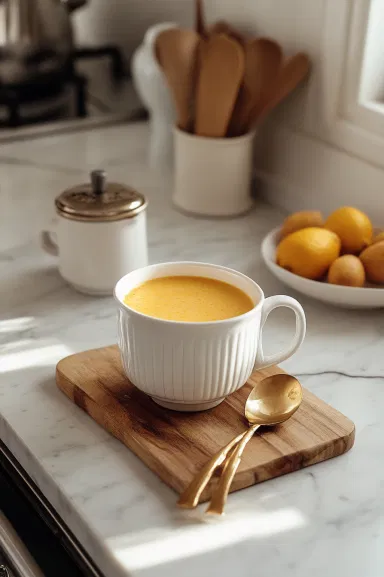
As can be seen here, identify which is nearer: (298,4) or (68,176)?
(298,4)

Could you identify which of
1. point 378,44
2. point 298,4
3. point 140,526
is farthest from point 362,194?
point 140,526

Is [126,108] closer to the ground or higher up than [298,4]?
closer to the ground

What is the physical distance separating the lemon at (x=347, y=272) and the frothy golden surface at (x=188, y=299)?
234mm

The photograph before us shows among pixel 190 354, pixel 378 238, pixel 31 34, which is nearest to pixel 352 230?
pixel 378 238

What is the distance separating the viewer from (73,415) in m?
0.87

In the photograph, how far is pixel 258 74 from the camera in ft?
4.36

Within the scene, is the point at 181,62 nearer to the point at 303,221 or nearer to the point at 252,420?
the point at 303,221

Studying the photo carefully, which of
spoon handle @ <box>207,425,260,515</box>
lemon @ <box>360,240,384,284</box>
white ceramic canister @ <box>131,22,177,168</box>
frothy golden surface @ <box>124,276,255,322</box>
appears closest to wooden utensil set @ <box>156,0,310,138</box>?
white ceramic canister @ <box>131,22,177,168</box>

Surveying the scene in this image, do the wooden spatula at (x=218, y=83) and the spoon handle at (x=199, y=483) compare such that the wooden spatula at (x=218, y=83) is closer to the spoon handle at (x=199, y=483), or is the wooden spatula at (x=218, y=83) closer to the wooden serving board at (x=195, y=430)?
the wooden serving board at (x=195, y=430)

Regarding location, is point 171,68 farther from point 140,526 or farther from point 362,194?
point 140,526

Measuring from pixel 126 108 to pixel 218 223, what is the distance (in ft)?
2.16

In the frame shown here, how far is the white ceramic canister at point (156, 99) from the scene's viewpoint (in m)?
1.51

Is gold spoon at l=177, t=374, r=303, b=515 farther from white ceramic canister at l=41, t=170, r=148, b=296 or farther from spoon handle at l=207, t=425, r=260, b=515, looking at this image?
white ceramic canister at l=41, t=170, r=148, b=296

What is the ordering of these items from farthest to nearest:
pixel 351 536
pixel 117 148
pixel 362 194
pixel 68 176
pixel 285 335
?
pixel 117 148 → pixel 68 176 → pixel 362 194 → pixel 285 335 → pixel 351 536
